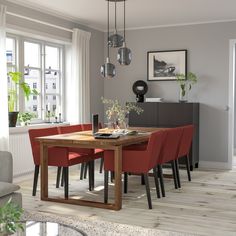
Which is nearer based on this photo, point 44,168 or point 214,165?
point 44,168

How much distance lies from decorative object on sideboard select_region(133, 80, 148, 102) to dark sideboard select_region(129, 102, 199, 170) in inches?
13.3

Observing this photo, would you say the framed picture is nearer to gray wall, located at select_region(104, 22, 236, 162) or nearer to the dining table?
gray wall, located at select_region(104, 22, 236, 162)

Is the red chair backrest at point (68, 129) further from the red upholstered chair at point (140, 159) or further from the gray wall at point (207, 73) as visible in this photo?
the gray wall at point (207, 73)

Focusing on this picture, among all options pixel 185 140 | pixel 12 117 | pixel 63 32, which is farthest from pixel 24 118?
pixel 185 140

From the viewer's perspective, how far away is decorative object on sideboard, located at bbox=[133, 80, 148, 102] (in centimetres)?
750

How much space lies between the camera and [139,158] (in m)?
4.51

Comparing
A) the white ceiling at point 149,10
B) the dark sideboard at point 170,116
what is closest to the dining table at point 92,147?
the dark sideboard at point 170,116

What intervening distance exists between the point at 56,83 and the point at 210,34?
288 cm

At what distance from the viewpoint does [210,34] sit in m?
7.11

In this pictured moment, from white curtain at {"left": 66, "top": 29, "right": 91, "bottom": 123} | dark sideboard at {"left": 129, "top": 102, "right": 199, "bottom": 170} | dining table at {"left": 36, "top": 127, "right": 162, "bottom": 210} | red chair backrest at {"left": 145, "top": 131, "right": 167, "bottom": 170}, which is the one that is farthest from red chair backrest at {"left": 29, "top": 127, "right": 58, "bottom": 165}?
dark sideboard at {"left": 129, "top": 102, "right": 199, "bottom": 170}

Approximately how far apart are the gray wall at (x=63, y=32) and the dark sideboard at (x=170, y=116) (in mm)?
992

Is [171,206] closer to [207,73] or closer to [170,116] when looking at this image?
[170,116]

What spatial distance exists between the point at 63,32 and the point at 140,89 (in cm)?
179

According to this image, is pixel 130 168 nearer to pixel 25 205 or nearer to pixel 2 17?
pixel 25 205
